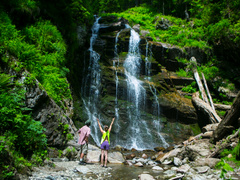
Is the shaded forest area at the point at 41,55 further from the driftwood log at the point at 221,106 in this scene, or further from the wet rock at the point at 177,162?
the wet rock at the point at 177,162

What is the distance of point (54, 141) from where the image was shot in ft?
21.4

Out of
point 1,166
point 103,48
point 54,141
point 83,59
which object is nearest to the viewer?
point 1,166

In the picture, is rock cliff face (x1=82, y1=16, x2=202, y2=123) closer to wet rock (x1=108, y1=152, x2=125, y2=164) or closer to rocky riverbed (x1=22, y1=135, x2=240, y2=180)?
wet rock (x1=108, y1=152, x2=125, y2=164)

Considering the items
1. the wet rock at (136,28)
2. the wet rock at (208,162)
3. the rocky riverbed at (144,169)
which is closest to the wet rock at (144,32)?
the wet rock at (136,28)

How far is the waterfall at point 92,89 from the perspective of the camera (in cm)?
1315

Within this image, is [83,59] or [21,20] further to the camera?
[83,59]

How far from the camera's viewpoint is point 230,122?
7801mm

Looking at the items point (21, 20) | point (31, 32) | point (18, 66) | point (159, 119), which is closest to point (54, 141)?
point (18, 66)

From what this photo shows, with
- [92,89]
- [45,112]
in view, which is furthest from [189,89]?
[45,112]

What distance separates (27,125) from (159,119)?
38.5ft

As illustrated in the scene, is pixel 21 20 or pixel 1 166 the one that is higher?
pixel 21 20

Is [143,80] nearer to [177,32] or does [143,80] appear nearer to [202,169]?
[177,32]

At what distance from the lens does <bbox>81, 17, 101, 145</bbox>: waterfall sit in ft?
43.2

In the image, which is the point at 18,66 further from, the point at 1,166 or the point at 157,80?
the point at 157,80
